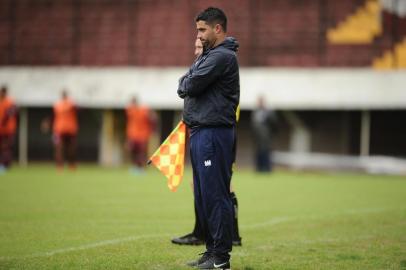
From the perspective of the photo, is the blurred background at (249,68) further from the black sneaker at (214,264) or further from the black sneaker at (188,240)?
the black sneaker at (214,264)

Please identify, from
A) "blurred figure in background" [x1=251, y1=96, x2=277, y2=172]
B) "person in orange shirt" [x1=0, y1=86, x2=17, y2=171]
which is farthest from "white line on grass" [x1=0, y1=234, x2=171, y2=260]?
"blurred figure in background" [x1=251, y1=96, x2=277, y2=172]

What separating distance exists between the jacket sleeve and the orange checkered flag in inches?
57.8

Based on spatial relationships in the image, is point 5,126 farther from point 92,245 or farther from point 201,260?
point 201,260

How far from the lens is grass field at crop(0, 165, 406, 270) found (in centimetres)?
750

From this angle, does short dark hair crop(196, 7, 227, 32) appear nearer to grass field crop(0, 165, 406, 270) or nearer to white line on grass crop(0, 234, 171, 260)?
grass field crop(0, 165, 406, 270)

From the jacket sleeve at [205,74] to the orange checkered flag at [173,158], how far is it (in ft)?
4.81

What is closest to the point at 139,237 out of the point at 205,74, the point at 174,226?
the point at 174,226

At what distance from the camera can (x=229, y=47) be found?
6.91 m

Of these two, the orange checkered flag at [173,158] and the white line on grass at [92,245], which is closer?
the white line on grass at [92,245]

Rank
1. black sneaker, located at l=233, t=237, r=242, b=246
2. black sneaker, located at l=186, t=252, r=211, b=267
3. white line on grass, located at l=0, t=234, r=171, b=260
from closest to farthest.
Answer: black sneaker, located at l=186, t=252, r=211, b=267, white line on grass, located at l=0, t=234, r=171, b=260, black sneaker, located at l=233, t=237, r=242, b=246

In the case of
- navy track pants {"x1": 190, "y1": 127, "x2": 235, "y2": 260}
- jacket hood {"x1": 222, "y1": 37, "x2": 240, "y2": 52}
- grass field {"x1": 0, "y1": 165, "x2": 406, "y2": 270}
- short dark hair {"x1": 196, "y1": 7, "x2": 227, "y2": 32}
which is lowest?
grass field {"x1": 0, "y1": 165, "x2": 406, "y2": 270}

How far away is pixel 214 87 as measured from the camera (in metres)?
6.87

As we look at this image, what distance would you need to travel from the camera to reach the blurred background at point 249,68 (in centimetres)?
2584

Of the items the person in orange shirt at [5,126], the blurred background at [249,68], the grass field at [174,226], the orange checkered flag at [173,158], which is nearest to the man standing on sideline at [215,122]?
the grass field at [174,226]
